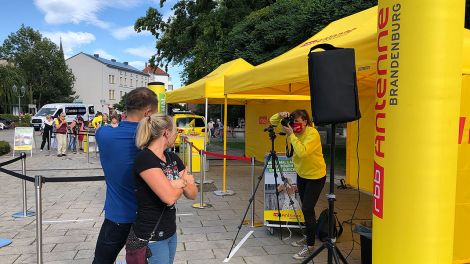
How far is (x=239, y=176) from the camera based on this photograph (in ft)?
36.4

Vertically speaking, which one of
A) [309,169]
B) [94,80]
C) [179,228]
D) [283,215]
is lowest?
[179,228]

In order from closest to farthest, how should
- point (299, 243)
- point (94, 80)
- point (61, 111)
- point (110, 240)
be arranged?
point (110, 240)
point (299, 243)
point (61, 111)
point (94, 80)

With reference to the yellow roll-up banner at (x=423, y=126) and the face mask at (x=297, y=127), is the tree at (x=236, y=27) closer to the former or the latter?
the face mask at (x=297, y=127)

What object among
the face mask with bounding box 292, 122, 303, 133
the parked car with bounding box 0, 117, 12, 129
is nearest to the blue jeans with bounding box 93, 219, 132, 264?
the face mask with bounding box 292, 122, 303, 133

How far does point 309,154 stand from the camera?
4.68m

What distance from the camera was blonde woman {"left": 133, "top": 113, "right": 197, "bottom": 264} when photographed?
2416 mm

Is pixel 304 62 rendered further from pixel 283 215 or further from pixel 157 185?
pixel 157 185

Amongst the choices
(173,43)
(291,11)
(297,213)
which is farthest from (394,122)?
(173,43)

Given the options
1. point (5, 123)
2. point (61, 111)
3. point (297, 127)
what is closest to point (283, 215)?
point (297, 127)

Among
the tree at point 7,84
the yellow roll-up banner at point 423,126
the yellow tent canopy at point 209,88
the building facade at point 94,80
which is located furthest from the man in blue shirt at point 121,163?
the building facade at point 94,80

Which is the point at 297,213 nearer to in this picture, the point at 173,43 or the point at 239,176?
the point at 239,176

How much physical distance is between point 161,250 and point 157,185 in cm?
48

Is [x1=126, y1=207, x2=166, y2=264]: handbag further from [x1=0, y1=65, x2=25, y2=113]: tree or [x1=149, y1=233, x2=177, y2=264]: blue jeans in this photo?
[x1=0, y1=65, x2=25, y2=113]: tree

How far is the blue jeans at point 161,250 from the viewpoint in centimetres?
254
